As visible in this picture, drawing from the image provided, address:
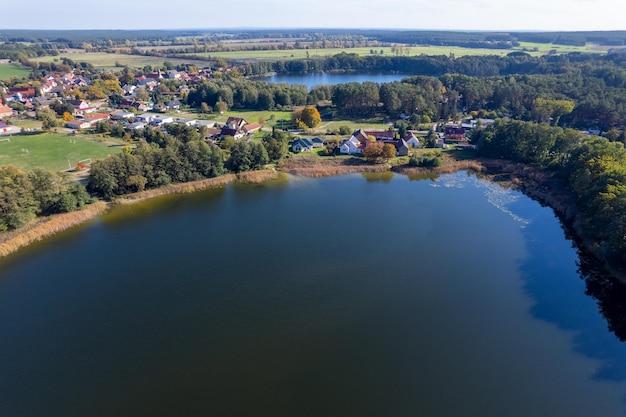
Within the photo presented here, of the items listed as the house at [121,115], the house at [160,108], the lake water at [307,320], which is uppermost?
the house at [160,108]

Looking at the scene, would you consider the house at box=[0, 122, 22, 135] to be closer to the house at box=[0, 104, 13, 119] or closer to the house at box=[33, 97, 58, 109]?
the house at box=[0, 104, 13, 119]

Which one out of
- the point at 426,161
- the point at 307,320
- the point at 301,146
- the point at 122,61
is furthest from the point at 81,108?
the point at 122,61

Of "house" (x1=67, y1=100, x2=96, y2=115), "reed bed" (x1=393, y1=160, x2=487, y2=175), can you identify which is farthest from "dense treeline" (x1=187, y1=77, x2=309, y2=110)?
"reed bed" (x1=393, y1=160, x2=487, y2=175)

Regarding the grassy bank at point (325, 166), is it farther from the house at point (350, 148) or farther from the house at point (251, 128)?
the house at point (251, 128)

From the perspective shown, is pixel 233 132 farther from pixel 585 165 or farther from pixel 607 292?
pixel 607 292

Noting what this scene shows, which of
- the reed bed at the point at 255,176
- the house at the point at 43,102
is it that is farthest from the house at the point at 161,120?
the reed bed at the point at 255,176

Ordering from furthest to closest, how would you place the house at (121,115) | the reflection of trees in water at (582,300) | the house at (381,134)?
the house at (121,115) → the house at (381,134) → the reflection of trees in water at (582,300)
